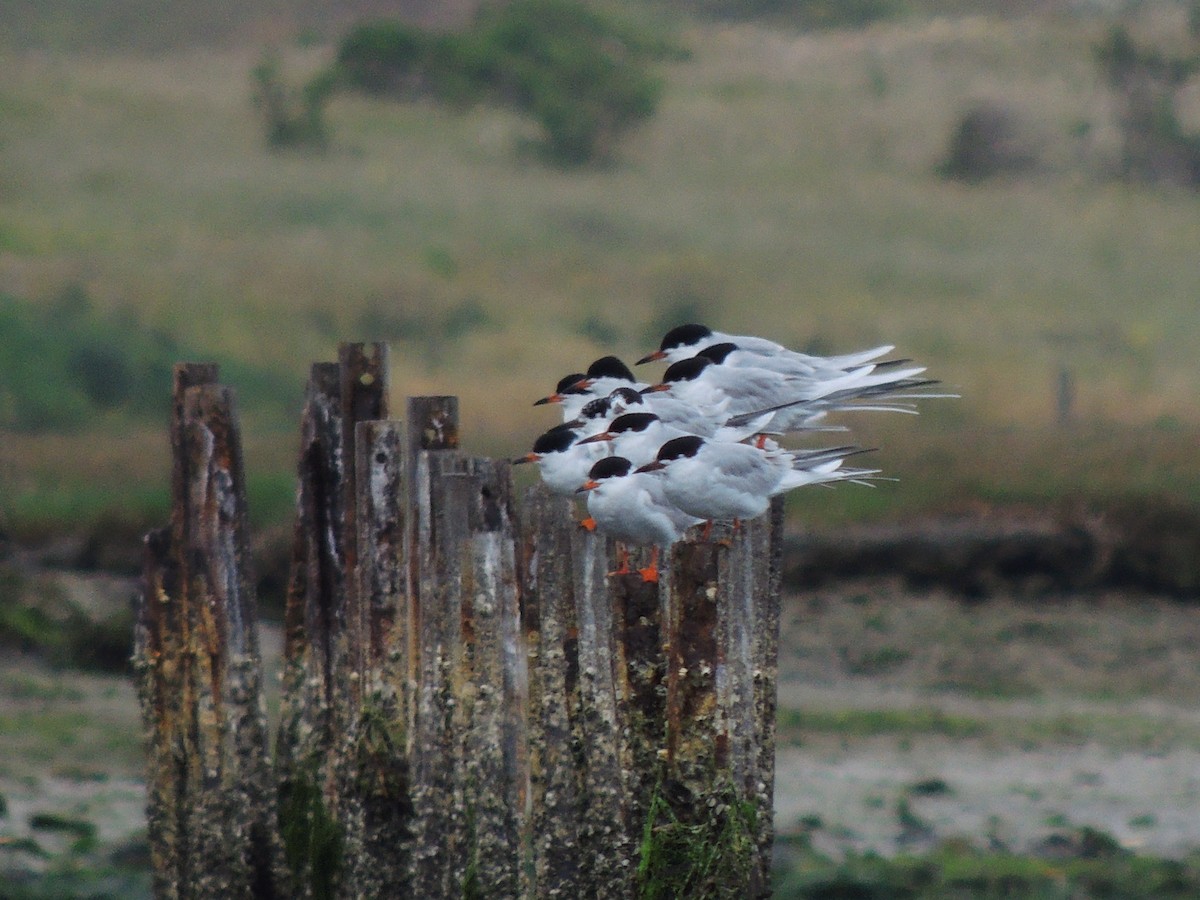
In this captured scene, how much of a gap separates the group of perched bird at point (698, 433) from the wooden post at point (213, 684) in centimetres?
114

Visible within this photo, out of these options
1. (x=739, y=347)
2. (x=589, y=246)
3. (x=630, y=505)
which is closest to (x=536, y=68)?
(x=589, y=246)

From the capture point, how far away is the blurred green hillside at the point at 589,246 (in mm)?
21969

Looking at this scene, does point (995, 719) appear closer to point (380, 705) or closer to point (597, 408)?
point (597, 408)

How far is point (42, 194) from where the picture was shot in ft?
104

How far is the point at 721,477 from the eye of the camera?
707cm

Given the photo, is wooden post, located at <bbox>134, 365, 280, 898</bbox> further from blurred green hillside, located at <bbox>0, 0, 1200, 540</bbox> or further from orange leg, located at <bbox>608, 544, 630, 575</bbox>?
blurred green hillside, located at <bbox>0, 0, 1200, 540</bbox>

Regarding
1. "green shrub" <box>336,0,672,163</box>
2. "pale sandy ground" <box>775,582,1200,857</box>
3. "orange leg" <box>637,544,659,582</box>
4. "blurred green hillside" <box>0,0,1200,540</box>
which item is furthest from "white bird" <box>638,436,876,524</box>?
"green shrub" <box>336,0,672,163</box>

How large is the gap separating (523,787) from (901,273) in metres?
24.9

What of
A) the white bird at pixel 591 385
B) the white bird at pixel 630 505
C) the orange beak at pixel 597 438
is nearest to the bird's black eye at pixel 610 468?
the white bird at pixel 630 505

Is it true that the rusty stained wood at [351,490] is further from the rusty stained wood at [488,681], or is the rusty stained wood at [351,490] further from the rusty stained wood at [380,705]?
the rusty stained wood at [488,681]

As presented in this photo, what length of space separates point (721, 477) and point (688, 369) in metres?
1.50

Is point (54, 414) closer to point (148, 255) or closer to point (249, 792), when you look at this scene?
point (148, 255)

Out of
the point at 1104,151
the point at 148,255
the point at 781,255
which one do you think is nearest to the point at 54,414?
the point at 148,255

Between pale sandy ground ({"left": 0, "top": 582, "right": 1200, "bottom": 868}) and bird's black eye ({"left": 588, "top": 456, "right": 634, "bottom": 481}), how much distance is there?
4127 millimetres
